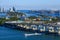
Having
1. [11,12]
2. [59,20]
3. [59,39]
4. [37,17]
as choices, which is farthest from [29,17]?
[59,39]

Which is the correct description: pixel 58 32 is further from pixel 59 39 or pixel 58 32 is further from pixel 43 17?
pixel 43 17

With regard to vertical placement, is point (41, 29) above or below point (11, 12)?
below

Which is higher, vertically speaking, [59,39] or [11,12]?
[11,12]

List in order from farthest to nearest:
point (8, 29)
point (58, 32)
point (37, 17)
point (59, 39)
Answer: point (37, 17)
point (8, 29)
point (58, 32)
point (59, 39)

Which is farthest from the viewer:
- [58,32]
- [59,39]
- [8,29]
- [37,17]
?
[37,17]

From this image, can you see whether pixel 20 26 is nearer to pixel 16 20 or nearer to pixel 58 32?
pixel 16 20

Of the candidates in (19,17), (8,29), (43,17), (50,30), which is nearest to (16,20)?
Answer: (19,17)

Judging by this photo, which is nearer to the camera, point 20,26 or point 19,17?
point 20,26

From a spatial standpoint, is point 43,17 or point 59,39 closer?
point 59,39
